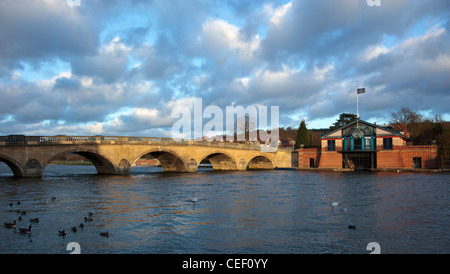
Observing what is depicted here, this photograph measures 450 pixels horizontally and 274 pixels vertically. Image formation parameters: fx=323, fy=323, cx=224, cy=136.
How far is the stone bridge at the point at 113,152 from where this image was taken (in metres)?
36.9

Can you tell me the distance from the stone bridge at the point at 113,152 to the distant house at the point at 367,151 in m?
13.4

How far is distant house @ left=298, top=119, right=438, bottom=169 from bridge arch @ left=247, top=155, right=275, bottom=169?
22.8 ft

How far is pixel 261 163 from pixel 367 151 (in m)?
23.9

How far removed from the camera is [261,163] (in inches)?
3022

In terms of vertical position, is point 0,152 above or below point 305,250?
above

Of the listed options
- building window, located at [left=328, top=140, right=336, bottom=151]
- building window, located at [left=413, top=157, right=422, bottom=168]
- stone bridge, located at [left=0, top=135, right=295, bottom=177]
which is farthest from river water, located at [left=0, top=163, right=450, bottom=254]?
building window, located at [left=328, top=140, right=336, bottom=151]

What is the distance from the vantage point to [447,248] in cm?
1223

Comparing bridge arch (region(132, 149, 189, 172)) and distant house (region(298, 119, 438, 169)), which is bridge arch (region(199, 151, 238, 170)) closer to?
bridge arch (region(132, 149, 189, 172))

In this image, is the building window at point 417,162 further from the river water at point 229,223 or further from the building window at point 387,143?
the river water at point 229,223

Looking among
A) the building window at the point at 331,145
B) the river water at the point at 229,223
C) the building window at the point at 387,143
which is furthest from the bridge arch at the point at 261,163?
the river water at the point at 229,223

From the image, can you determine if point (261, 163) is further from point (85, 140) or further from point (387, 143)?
point (85, 140)
